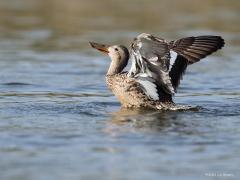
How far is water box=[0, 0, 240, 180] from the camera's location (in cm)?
759

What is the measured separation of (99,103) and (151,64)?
144cm

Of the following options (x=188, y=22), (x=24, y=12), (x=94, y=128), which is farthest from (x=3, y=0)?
(x=94, y=128)

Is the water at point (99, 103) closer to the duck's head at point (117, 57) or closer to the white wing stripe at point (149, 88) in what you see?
the white wing stripe at point (149, 88)

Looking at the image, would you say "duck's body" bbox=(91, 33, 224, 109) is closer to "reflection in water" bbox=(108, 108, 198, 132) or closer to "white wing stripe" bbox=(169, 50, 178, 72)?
"white wing stripe" bbox=(169, 50, 178, 72)

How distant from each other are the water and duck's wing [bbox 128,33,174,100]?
42 centimetres

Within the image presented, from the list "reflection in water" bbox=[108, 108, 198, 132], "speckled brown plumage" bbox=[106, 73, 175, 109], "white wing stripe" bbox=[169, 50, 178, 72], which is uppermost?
"white wing stripe" bbox=[169, 50, 178, 72]

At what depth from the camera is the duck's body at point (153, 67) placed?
33.3ft

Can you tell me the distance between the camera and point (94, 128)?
364 inches

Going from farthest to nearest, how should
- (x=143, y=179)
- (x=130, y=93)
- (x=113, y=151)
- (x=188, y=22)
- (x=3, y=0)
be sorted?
(x=3, y=0)
(x=188, y=22)
(x=130, y=93)
(x=113, y=151)
(x=143, y=179)

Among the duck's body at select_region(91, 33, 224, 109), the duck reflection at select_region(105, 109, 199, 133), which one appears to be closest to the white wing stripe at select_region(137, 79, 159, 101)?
the duck's body at select_region(91, 33, 224, 109)

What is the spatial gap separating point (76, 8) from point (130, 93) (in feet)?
35.8

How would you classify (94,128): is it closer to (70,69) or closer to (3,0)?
(70,69)

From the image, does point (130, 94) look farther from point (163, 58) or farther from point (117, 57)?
point (163, 58)

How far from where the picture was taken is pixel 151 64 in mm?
10273
